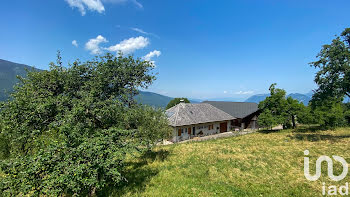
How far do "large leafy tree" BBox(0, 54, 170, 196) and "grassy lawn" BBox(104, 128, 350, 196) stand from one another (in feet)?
11.8

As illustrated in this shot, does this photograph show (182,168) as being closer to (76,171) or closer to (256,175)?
(256,175)

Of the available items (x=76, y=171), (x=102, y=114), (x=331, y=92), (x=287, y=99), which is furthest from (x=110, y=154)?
(x=287, y=99)

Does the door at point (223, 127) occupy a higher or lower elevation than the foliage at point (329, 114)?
lower

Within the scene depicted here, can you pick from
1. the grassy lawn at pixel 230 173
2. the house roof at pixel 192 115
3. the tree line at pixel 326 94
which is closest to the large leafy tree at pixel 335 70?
the tree line at pixel 326 94

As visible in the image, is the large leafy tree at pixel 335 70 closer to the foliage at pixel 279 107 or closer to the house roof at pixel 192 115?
the foliage at pixel 279 107

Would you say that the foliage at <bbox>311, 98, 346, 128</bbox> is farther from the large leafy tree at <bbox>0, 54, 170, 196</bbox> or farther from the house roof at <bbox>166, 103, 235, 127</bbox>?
the large leafy tree at <bbox>0, 54, 170, 196</bbox>

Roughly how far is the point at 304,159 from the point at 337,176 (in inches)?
134

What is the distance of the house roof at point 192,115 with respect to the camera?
28598mm

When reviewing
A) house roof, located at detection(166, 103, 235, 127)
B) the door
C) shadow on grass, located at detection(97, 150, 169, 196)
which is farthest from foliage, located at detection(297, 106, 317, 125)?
shadow on grass, located at detection(97, 150, 169, 196)

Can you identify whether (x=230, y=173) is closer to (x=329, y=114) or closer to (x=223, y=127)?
(x=329, y=114)

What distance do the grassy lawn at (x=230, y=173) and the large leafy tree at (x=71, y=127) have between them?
142 inches

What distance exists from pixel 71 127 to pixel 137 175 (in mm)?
7202

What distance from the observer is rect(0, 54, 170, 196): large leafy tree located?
6.02 m

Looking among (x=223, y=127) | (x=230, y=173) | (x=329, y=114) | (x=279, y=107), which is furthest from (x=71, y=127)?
(x=329, y=114)
